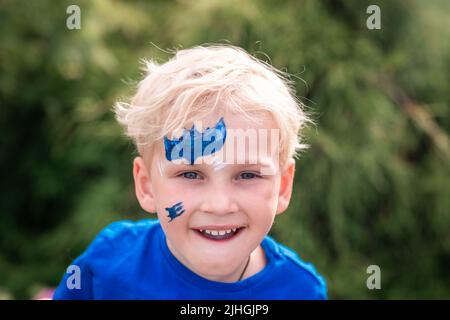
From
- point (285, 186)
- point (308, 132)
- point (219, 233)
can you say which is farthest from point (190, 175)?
point (308, 132)

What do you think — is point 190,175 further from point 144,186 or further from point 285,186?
point 285,186

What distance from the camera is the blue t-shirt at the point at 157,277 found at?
69.6 inches

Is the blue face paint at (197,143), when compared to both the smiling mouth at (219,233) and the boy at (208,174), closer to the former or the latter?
the boy at (208,174)

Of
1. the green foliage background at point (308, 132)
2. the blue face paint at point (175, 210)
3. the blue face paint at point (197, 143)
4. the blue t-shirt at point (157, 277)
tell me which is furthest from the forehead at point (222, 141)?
the green foliage background at point (308, 132)

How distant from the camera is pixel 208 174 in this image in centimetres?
155

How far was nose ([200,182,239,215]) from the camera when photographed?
60.2 inches

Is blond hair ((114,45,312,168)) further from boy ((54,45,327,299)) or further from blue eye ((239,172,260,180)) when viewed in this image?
blue eye ((239,172,260,180))

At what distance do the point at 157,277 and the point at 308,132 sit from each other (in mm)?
1527

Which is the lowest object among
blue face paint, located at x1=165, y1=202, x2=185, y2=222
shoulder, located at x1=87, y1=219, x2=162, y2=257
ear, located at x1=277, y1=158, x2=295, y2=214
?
shoulder, located at x1=87, y1=219, x2=162, y2=257

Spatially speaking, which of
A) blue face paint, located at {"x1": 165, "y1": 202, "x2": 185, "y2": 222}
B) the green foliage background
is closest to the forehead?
blue face paint, located at {"x1": 165, "y1": 202, "x2": 185, "y2": 222}

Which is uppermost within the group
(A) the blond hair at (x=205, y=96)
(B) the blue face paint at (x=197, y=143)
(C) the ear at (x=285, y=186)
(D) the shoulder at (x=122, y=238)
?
(A) the blond hair at (x=205, y=96)

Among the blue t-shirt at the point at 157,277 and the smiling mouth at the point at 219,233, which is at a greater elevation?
the smiling mouth at the point at 219,233

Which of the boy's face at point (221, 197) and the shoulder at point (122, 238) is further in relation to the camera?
the shoulder at point (122, 238)
